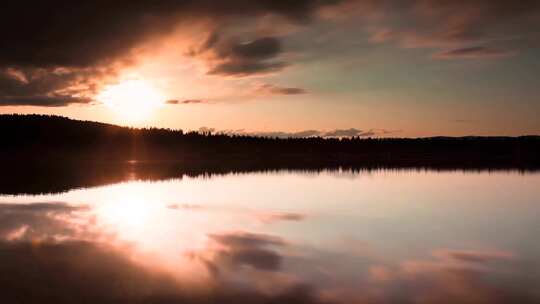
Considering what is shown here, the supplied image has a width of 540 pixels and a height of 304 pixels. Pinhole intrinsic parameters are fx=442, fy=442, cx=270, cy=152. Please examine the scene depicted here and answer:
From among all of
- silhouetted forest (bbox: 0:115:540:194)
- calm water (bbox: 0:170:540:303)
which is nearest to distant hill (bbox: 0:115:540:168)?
silhouetted forest (bbox: 0:115:540:194)

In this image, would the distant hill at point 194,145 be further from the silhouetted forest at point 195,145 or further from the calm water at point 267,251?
the calm water at point 267,251

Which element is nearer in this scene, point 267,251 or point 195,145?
point 267,251

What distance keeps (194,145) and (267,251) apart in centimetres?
15878

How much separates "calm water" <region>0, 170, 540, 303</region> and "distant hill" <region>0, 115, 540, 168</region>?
10852 cm

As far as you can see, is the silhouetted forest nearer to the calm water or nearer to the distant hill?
the distant hill

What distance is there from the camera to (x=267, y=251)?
42.9 ft

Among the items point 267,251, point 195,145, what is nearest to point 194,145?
point 195,145

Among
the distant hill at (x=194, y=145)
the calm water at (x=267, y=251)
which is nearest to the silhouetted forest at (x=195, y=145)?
the distant hill at (x=194, y=145)

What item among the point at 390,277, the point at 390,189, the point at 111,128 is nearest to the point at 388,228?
the point at 390,277

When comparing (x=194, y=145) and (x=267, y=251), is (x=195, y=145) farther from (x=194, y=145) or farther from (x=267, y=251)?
(x=267, y=251)

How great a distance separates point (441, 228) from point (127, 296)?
13.2 meters

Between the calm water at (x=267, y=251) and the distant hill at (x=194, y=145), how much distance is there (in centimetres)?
10852

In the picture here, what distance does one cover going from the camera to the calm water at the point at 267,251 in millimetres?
9227

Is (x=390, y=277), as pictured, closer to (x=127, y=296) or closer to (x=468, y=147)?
→ (x=127, y=296)
